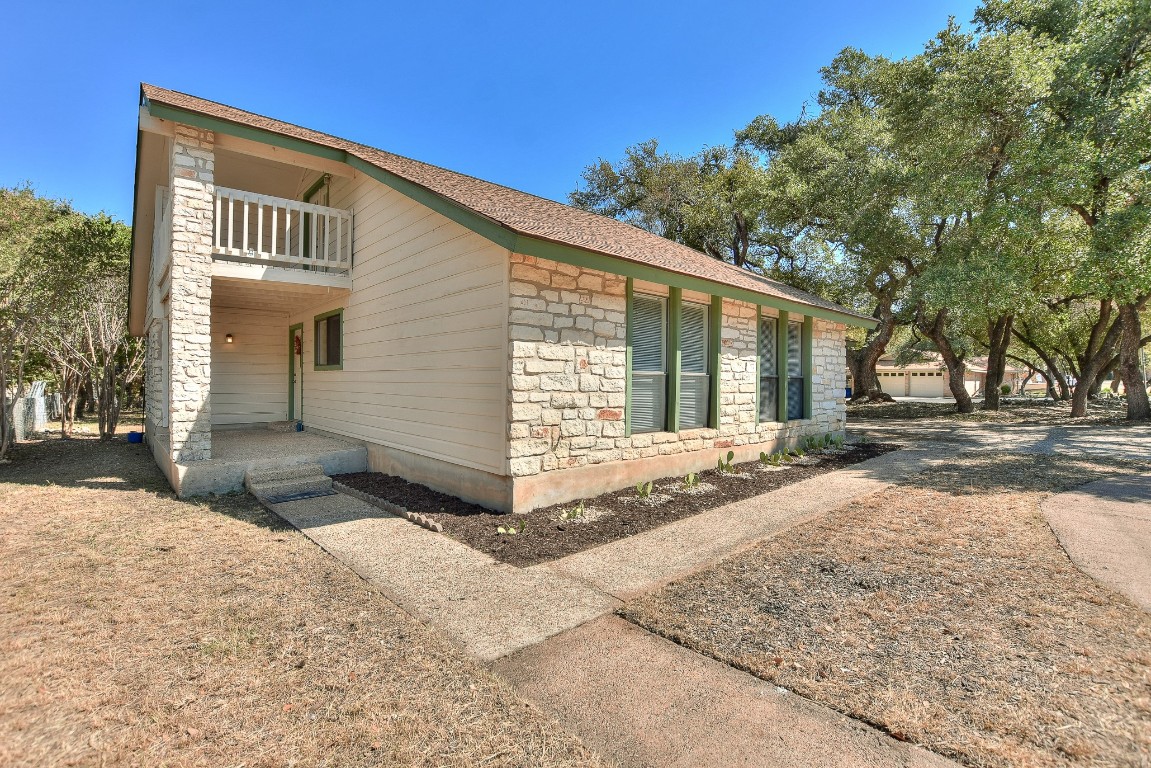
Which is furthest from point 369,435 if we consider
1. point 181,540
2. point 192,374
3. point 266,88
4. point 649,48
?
point 649,48

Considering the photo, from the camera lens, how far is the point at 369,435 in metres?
8.46

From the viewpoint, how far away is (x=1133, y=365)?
13.9 m

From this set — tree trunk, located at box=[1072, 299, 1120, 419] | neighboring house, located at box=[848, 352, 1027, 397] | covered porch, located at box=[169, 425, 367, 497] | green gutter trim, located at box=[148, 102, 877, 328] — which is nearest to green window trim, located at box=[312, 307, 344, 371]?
covered porch, located at box=[169, 425, 367, 497]

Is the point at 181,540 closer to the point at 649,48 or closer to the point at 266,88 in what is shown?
the point at 266,88

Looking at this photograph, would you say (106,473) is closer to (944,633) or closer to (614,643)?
(614,643)

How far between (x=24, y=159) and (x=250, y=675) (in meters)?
21.9

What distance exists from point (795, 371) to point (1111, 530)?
5356mm

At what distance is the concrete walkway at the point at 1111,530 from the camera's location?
12.6 ft

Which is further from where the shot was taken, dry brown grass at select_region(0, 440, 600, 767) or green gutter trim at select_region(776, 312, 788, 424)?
green gutter trim at select_region(776, 312, 788, 424)

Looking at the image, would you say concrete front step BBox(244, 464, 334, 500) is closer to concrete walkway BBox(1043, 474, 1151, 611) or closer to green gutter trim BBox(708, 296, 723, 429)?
green gutter trim BBox(708, 296, 723, 429)

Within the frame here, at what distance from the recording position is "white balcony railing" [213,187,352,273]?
7598mm

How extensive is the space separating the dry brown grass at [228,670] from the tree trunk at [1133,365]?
1878 cm

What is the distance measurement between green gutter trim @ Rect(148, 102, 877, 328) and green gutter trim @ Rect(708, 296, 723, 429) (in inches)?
9.8

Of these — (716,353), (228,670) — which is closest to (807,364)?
(716,353)
